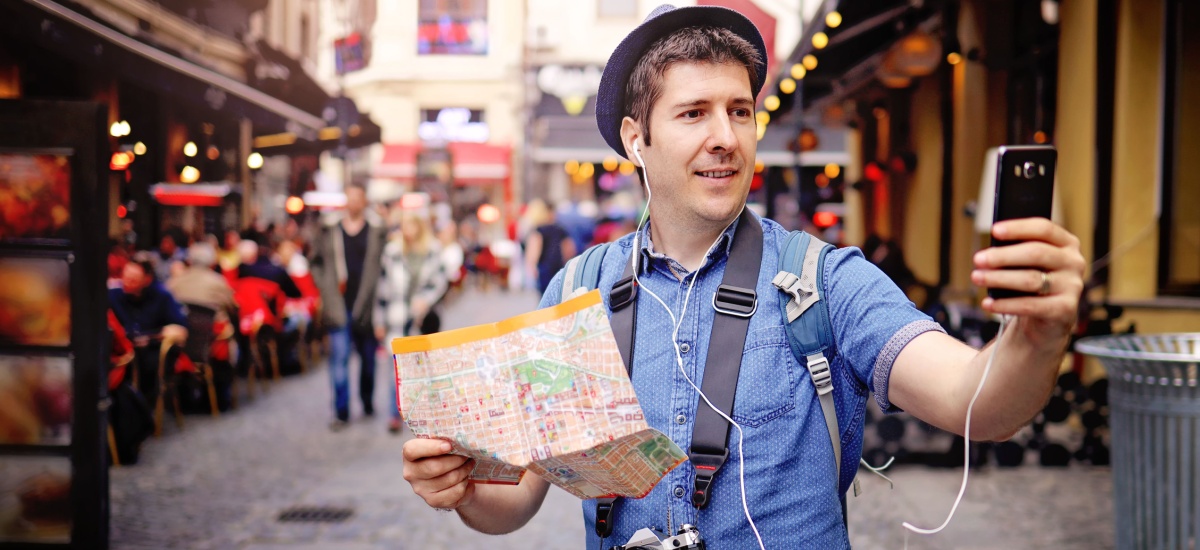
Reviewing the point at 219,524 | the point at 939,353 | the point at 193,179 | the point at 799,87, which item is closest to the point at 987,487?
the point at 219,524

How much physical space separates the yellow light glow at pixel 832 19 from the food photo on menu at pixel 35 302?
7.52 meters

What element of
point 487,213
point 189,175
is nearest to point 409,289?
point 189,175

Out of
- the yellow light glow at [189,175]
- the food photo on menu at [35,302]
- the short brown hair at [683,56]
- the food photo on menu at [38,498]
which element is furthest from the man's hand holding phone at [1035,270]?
the yellow light glow at [189,175]

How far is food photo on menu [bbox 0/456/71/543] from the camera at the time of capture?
4367 mm

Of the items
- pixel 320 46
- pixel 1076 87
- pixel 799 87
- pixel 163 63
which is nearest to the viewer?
pixel 163 63

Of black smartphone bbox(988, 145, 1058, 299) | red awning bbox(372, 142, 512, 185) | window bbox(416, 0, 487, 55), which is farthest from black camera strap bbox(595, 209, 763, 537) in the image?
red awning bbox(372, 142, 512, 185)

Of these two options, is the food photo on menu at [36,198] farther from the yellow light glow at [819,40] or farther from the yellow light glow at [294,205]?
the yellow light glow at [819,40]

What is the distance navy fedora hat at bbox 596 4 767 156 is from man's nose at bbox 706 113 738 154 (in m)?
0.21

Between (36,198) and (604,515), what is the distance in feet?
11.9

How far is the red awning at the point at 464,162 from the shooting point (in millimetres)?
14727

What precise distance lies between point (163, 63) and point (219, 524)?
10.3ft

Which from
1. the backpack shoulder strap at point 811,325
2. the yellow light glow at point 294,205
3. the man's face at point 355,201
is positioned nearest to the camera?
the backpack shoulder strap at point 811,325

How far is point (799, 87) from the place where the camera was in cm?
1182

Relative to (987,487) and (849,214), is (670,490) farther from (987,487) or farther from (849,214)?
(849,214)
